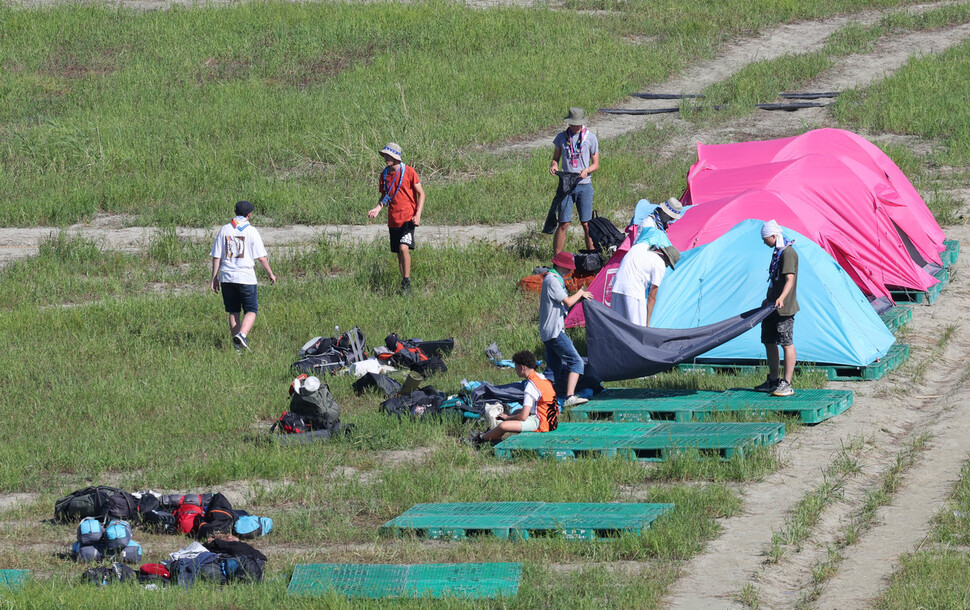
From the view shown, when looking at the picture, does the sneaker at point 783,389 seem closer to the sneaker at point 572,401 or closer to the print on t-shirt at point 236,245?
the sneaker at point 572,401

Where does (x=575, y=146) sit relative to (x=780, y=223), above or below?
above

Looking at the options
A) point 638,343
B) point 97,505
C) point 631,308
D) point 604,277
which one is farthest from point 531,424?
point 604,277

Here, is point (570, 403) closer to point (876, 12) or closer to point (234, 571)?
point (234, 571)

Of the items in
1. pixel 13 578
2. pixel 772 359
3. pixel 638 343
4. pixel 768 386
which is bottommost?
pixel 13 578

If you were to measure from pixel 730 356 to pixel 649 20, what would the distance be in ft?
65.3

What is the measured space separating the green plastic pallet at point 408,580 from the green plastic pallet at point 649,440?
243cm

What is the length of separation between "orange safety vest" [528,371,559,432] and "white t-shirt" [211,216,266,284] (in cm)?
442

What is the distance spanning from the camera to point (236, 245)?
13.9 meters

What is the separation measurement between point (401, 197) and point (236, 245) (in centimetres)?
247

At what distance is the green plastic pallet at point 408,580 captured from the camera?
25.5 ft

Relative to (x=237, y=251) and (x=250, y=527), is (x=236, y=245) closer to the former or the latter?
(x=237, y=251)

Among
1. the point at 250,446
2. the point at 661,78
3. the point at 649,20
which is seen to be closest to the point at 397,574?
the point at 250,446

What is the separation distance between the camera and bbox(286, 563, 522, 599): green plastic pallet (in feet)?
25.5

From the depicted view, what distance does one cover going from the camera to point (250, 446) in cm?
1115
